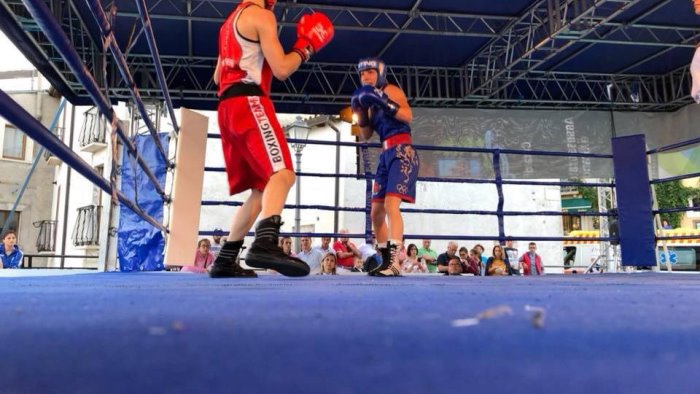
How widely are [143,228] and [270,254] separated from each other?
10.8ft

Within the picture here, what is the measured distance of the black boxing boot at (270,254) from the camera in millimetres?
1978

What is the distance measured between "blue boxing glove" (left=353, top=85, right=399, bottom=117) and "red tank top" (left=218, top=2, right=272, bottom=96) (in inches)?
33.3

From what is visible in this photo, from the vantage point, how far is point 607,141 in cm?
938

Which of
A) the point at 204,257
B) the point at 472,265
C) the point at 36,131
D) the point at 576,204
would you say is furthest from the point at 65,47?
the point at 576,204

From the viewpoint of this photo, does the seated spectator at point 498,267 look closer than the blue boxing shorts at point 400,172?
No

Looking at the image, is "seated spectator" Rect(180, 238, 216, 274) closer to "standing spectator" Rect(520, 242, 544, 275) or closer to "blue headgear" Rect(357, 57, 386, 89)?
"blue headgear" Rect(357, 57, 386, 89)

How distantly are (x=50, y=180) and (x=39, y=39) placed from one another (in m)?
9.70

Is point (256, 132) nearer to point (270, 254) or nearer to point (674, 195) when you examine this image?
point (270, 254)

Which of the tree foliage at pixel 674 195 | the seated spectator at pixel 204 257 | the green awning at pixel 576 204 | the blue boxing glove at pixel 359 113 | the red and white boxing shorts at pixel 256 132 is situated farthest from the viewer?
the green awning at pixel 576 204

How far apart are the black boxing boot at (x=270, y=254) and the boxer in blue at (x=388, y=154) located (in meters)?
0.83

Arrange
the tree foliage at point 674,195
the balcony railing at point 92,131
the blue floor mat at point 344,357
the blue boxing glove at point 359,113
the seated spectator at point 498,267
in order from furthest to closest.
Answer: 1. the tree foliage at point 674,195
2. the balcony railing at point 92,131
3. the seated spectator at point 498,267
4. the blue boxing glove at point 359,113
5. the blue floor mat at point 344,357

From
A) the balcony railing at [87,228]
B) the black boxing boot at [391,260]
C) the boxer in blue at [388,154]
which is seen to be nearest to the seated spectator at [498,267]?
the boxer in blue at [388,154]

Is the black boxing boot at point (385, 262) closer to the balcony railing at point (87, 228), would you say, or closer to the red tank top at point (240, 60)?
the red tank top at point (240, 60)

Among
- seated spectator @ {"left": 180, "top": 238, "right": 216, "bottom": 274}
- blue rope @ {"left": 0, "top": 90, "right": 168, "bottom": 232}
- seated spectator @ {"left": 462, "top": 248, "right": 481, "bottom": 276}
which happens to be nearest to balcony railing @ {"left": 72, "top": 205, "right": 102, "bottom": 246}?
seated spectator @ {"left": 180, "top": 238, "right": 216, "bottom": 274}
